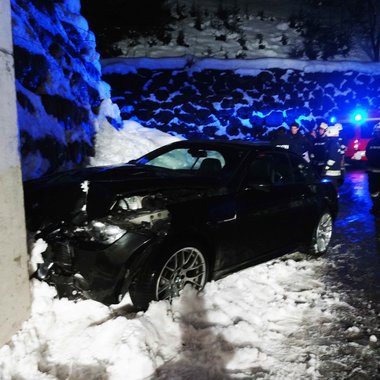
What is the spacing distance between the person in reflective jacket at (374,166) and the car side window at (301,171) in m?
2.87

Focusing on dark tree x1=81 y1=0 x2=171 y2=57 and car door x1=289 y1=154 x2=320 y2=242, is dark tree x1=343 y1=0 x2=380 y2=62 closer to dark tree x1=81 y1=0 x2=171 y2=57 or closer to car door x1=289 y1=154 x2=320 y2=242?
dark tree x1=81 y1=0 x2=171 y2=57

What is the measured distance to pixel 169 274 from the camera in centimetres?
334

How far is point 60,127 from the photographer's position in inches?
281

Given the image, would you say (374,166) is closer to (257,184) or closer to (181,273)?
(257,184)

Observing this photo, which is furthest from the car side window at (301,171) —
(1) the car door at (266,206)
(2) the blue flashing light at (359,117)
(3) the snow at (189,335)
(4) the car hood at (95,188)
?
(2) the blue flashing light at (359,117)

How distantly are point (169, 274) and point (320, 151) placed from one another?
296 inches

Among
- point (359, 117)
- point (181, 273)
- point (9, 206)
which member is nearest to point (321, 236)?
point (181, 273)

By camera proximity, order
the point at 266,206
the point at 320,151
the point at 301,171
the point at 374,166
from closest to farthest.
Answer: the point at 266,206 < the point at 301,171 < the point at 374,166 < the point at 320,151

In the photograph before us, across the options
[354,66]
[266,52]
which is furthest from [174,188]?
[354,66]

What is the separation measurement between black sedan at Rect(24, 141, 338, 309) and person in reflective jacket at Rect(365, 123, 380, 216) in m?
3.35

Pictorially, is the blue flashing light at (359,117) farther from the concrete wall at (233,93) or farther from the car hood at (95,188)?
the car hood at (95,188)

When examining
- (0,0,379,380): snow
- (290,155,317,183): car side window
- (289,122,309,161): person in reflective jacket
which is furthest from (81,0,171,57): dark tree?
(0,0,379,380): snow

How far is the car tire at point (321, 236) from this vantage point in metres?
5.16

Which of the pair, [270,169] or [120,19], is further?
[120,19]
